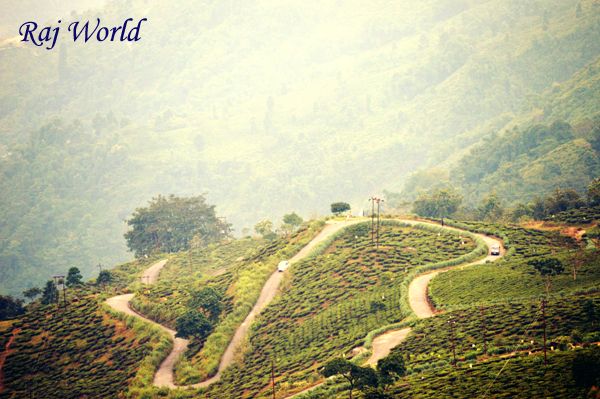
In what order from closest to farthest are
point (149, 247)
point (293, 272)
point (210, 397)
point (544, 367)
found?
point (544, 367), point (210, 397), point (293, 272), point (149, 247)

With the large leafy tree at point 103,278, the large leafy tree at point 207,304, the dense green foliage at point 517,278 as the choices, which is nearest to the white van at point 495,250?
the dense green foliage at point 517,278

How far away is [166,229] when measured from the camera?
519 ft

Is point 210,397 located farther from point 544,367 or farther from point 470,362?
point 544,367

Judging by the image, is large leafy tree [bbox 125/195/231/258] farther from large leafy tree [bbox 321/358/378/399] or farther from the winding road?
large leafy tree [bbox 321/358/378/399]

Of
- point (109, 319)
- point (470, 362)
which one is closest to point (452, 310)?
point (470, 362)

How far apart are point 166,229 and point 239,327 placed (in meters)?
75.9

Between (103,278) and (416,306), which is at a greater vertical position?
(103,278)

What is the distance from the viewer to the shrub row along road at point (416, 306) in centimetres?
6589

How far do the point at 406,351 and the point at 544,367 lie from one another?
51.6 feet

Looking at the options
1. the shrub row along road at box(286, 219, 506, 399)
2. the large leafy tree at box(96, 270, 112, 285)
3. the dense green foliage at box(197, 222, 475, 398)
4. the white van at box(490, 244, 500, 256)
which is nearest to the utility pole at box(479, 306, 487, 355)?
the shrub row along road at box(286, 219, 506, 399)

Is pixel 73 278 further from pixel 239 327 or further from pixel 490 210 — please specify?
pixel 490 210

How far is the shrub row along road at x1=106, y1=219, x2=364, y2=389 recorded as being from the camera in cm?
7756

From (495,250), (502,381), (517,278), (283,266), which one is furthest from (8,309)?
(502,381)

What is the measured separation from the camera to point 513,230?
97250 mm
